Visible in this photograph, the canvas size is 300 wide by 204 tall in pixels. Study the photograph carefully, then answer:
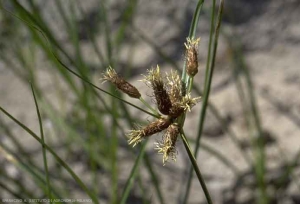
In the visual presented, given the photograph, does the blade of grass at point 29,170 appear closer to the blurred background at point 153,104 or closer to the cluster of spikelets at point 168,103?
the blurred background at point 153,104

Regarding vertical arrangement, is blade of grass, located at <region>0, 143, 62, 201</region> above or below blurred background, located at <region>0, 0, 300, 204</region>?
below

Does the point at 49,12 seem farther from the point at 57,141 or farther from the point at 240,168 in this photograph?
the point at 240,168

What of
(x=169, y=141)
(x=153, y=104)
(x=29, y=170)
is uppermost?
(x=153, y=104)

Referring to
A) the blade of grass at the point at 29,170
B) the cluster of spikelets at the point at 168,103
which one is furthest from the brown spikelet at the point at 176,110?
the blade of grass at the point at 29,170

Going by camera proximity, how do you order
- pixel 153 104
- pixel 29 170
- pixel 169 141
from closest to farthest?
pixel 169 141
pixel 29 170
pixel 153 104

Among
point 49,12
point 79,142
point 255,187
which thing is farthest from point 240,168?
point 49,12

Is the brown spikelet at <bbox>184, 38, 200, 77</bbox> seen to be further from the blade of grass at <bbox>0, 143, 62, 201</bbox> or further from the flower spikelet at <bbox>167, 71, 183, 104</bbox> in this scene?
the blade of grass at <bbox>0, 143, 62, 201</bbox>

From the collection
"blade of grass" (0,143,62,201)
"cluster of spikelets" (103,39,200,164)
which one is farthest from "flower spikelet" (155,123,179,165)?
"blade of grass" (0,143,62,201)

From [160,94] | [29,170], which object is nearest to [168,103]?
[160,94]

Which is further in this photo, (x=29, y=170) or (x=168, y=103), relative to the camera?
(x=29, y=170)

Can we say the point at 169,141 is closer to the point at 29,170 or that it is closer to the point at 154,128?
the point at 154,128
